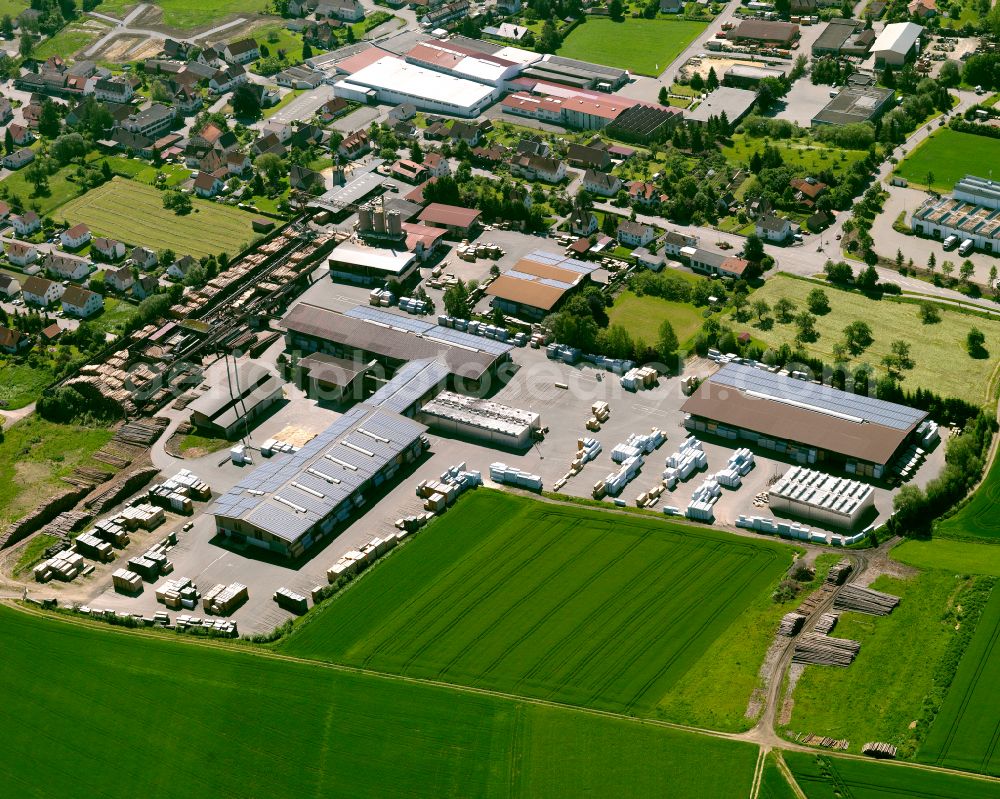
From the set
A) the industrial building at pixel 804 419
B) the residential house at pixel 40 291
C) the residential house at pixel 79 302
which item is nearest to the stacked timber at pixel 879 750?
the industrial building at pixel 804 419

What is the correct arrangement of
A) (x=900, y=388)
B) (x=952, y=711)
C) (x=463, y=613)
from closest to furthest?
(x=952, y=711) < (x=463, y=613) < (x=900, y=388)

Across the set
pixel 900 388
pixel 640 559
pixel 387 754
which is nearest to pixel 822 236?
pixel 900 388

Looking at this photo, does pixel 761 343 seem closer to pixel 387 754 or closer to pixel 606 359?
pixel 606 359

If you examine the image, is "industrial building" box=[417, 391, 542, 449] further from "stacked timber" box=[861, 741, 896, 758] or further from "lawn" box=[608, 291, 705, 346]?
"stacked timber" box=[861, 741, 896, 758]

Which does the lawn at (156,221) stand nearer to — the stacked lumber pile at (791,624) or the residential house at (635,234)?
the residential house at (635,234)

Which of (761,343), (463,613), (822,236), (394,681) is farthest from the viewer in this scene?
(822,236)

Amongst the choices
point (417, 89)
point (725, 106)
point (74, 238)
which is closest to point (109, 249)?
point (74, 238)

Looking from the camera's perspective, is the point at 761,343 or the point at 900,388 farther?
the point at 761,343

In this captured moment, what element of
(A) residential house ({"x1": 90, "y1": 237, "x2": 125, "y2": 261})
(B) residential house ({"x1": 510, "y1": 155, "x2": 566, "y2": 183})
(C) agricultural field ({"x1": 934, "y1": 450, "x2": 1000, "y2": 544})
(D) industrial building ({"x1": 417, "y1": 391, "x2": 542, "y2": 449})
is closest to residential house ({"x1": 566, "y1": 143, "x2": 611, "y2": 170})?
(B) residential house ({"x1": 510, "y1": 155, "x2": 566, "y2": 183})
